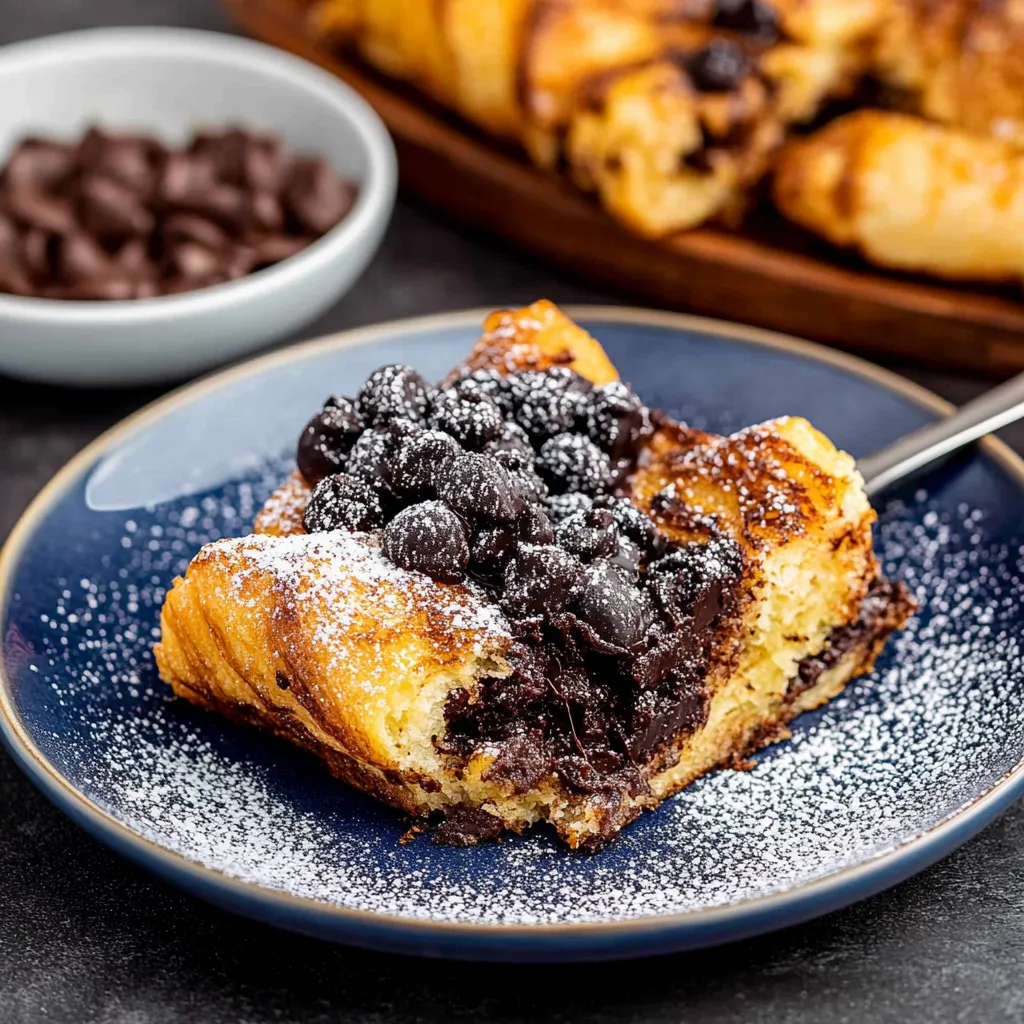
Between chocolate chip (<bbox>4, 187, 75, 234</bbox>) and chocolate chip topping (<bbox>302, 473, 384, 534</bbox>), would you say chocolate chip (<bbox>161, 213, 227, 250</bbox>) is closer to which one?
chocolate chip (<bbox>4, 187, 75, 234</bbox>)

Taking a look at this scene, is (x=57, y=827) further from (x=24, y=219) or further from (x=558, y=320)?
(x=24, y=219)

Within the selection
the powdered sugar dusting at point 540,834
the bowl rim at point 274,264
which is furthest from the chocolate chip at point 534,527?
the bowl rim at point 274,264

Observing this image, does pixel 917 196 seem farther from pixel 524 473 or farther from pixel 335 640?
pixel 335 640

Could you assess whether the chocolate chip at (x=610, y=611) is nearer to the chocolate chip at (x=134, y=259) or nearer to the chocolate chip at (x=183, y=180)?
the chocolate chip at (x=134, y=259)

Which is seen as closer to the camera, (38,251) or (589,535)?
(589,535)

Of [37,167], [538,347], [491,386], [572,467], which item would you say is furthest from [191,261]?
[572,467]

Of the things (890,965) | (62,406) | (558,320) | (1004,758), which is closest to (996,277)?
(558,320)
